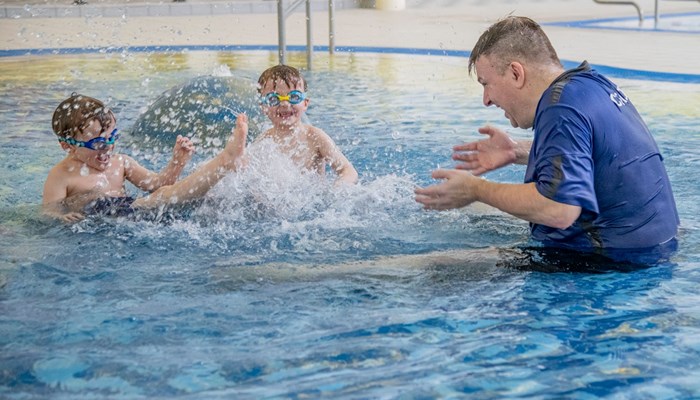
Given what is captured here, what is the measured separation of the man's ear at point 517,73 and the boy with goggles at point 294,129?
1787 millimetres

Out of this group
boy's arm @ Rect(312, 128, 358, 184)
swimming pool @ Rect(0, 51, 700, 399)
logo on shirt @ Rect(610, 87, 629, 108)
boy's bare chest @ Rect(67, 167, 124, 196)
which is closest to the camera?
swimming pool @ Rect(0, 51, 700, 399)

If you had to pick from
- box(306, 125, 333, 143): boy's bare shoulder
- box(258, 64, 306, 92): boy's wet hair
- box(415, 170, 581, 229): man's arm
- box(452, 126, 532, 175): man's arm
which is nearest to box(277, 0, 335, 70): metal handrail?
box(306, 125, 333, 143): boy's bare shoulder

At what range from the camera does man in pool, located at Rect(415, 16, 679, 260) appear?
295 cm

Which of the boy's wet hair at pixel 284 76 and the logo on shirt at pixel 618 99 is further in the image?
the boy's wet hair at pixel 284 76

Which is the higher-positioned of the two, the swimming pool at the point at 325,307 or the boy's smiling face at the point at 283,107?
the boy's smiling face at the point at 283,107

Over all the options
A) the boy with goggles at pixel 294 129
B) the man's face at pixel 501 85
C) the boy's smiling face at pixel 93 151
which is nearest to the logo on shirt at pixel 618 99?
the man's face at pixel 501 85

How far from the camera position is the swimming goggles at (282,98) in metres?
4.88

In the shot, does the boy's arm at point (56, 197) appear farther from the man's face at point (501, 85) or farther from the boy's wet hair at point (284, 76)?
the man's face at point (501, 85)

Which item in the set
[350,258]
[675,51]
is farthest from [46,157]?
[675,51]

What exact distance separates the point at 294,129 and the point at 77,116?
125 cm

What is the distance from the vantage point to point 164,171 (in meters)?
4.73

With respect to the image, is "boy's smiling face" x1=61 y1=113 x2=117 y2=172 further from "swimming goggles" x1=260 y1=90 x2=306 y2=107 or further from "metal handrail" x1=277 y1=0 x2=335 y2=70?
"metal handrail" x1=277 y1=0 x2=335 y2=70

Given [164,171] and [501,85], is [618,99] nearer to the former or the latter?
[501,85]

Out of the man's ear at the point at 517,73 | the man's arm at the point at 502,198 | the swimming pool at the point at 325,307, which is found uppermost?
the man's ear at the point at 517,73
